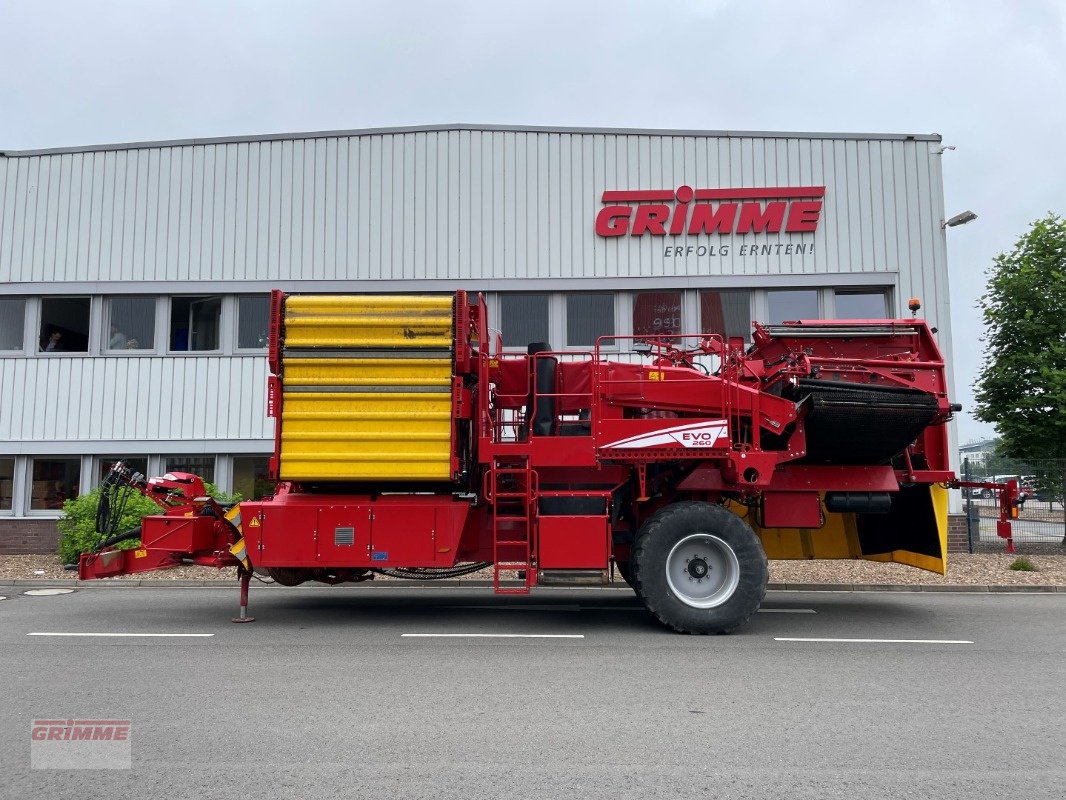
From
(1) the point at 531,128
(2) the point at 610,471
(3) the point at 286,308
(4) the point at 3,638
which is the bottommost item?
(4) the point at 3,638

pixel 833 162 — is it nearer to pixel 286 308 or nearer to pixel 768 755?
pixel 286 308

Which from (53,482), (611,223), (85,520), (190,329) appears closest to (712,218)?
(611,223)

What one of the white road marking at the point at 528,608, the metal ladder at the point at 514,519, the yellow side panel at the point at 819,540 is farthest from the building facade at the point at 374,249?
the metal ladder at the point at 514,519

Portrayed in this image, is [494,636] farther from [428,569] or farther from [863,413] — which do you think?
[863,413]

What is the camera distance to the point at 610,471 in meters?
8.38

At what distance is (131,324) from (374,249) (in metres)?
5.11

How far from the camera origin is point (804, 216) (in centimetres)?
1555

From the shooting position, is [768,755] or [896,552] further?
[896,552]

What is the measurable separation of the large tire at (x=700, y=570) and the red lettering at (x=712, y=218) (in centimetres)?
900

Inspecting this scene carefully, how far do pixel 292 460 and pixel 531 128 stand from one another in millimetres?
10169

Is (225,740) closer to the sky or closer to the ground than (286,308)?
closer to the ground

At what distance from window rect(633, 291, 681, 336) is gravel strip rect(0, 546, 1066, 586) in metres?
5.05

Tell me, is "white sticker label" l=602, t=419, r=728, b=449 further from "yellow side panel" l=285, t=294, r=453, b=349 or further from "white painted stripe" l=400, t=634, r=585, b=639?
"yellow side panel" l=285, t=294, r=453, b=349

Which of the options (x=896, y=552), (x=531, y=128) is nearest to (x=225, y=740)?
(x=896, y=552)
